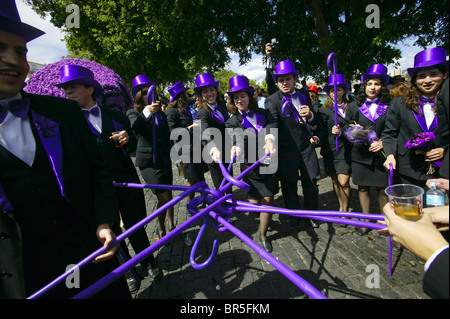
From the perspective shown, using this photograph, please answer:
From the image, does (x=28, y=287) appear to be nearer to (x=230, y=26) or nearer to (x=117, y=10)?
(x=230, y=26)

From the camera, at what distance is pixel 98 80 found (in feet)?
15.0

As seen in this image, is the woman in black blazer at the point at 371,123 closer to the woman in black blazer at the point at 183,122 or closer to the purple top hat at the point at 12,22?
the woman in black blazer at the point at 183,122

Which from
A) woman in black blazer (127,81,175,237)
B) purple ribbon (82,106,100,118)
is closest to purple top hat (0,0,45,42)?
purple ribbon (82,106,100,118)

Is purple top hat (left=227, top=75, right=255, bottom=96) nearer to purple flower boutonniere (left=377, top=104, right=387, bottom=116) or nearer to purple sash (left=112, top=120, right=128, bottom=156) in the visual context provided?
purple sash (left=112, top=120, right=128, bottom=156)

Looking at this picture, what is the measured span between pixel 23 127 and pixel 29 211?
491mm

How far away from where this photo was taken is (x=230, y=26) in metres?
9.74

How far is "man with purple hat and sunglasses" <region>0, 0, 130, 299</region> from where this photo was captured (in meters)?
1.39

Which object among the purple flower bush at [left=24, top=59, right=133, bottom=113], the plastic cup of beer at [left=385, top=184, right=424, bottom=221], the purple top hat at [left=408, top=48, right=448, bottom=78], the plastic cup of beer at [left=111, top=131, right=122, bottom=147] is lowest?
the plastic cup of beer at [left=385, top=184, right=424, bottom=221]

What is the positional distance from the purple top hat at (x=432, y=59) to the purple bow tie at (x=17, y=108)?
341 centimetres

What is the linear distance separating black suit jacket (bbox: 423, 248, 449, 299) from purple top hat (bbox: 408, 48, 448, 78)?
7.86 ft

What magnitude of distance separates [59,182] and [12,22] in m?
0.90

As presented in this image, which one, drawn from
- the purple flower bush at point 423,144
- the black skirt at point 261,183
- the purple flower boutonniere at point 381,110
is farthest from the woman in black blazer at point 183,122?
the purple flower bush at point 423,144
